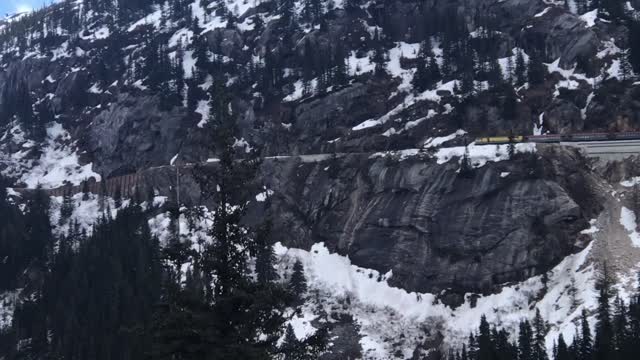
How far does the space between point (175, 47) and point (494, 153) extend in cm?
9936

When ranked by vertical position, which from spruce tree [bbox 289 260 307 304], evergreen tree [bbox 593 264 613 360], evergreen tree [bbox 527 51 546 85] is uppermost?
evergreen tree [bbox 527 51 546 85]

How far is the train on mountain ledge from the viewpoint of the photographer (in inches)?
3725

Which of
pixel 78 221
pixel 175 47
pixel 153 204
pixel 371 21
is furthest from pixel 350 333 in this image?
pixel 175 47

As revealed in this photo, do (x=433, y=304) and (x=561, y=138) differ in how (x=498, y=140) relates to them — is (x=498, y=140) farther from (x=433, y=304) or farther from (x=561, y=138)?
(x=433, y=304)

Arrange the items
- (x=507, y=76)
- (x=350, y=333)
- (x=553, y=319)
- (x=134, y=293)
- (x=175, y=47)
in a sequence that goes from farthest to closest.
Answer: (x=175, y=47) → (x=507, y=76) → (x=134, y=293) → (x=350, y=333) → (x=553, y=319)

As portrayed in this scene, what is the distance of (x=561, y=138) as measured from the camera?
321 feet

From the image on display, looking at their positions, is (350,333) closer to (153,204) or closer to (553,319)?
(553,319)

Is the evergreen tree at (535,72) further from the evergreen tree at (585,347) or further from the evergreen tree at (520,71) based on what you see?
the evergreen tree at (585,347)

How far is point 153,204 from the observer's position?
12056cm

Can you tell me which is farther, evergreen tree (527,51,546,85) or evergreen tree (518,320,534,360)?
evergreen tree (527,51,546,85)

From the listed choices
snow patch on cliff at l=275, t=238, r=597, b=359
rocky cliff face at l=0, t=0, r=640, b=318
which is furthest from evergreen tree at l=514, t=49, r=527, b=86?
snow patch on cliff at l=275, t=238, r=597, b=359

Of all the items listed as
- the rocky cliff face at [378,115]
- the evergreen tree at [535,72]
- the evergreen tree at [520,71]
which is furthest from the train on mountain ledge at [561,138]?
the evergreen tree at [520,71]

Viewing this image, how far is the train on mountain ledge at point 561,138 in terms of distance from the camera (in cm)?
9462

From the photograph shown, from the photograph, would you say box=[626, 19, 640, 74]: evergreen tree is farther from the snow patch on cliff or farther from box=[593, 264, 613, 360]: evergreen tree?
box=[593, 264, 613, 360]: evergreen tree
